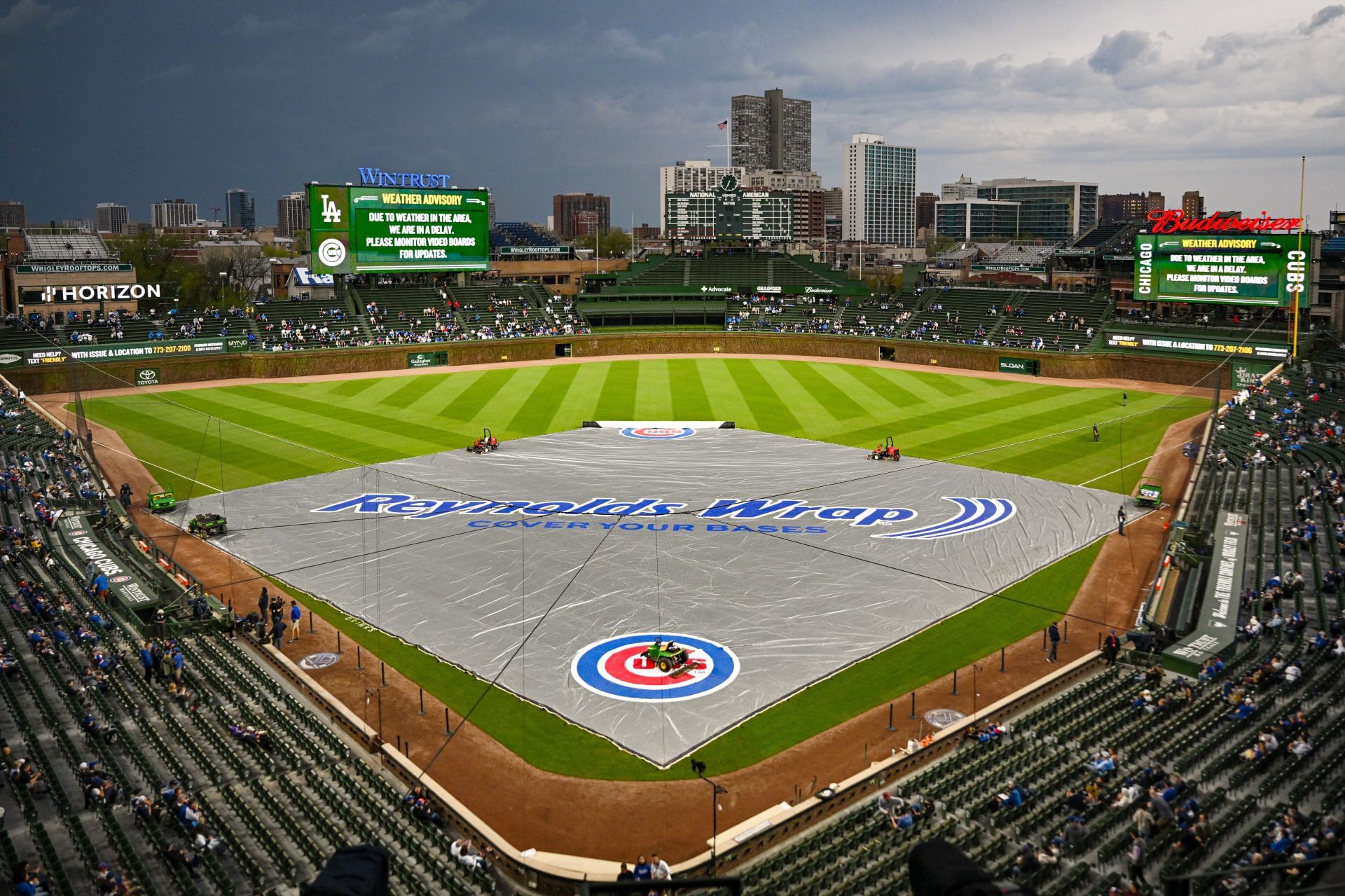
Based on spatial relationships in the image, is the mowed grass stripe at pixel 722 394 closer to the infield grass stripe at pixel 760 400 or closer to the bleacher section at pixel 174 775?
the infield grass stripe at pixel 760 400

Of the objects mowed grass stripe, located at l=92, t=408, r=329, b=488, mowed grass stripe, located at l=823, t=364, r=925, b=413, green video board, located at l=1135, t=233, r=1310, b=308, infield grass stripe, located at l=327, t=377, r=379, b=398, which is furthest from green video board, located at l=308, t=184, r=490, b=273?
green video board, located at l=1135, t=233, r=1310, b=308

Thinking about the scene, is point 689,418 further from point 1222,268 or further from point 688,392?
point 1222,268

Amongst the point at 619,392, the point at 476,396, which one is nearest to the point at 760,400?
the point at 619,392

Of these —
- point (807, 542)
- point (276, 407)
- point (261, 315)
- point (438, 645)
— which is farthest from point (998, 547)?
point (261, 315)

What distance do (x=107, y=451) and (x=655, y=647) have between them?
121 ft

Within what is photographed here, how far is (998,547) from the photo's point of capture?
35.0 m

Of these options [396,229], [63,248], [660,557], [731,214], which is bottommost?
[660,557]

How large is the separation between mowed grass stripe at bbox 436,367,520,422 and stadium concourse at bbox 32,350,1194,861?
31901 mm

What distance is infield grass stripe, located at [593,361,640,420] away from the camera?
6078cm

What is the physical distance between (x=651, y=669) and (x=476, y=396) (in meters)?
45.0

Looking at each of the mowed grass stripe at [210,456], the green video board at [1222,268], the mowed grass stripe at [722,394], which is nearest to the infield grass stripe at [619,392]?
the mowed grass stripe at [722,394]

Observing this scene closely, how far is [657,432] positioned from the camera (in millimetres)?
54438

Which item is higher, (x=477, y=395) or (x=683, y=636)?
(x=477, y=395)

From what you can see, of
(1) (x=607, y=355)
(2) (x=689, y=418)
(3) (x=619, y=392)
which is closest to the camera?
(2) (x=689, y=418)
